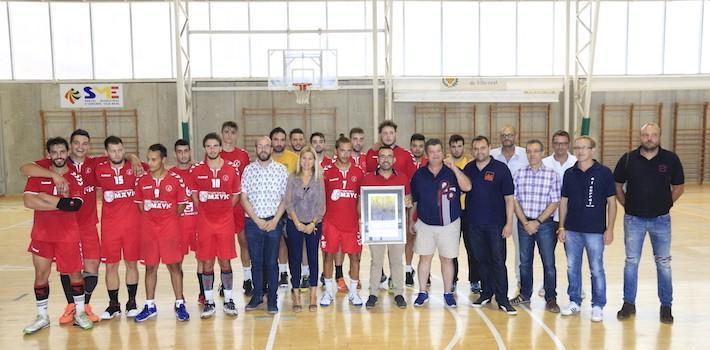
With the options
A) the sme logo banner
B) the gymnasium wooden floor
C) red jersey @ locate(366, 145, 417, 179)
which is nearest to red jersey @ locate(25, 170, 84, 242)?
the gymnasium wooden floor

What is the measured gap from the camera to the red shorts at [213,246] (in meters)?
6.26

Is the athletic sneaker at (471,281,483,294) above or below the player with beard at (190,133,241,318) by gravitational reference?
below

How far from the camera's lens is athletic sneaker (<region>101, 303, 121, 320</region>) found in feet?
20.9

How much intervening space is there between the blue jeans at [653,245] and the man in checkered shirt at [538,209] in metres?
0.77

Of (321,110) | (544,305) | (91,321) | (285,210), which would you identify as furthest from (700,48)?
(91,321)

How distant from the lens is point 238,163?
23.4 ft

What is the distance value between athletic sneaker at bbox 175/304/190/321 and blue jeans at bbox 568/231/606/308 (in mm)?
4309

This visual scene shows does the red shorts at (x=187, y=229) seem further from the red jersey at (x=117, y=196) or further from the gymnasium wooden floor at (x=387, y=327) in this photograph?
the gymnasium wooden floor at (x=387, y=327)

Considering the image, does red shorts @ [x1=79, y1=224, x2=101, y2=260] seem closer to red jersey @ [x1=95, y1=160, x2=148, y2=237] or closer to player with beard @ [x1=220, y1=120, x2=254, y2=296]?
red jersey @ [x1=95, y1=160, x2=148, y2=237]

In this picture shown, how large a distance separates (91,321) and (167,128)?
1549cm

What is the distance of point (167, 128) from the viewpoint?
20.9m

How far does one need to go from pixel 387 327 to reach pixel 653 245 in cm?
299

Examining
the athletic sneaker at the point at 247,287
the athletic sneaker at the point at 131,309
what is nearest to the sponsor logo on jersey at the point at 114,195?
the athletic sneaker at the point at 131,309

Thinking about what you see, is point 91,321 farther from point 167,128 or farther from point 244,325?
point 167,128
